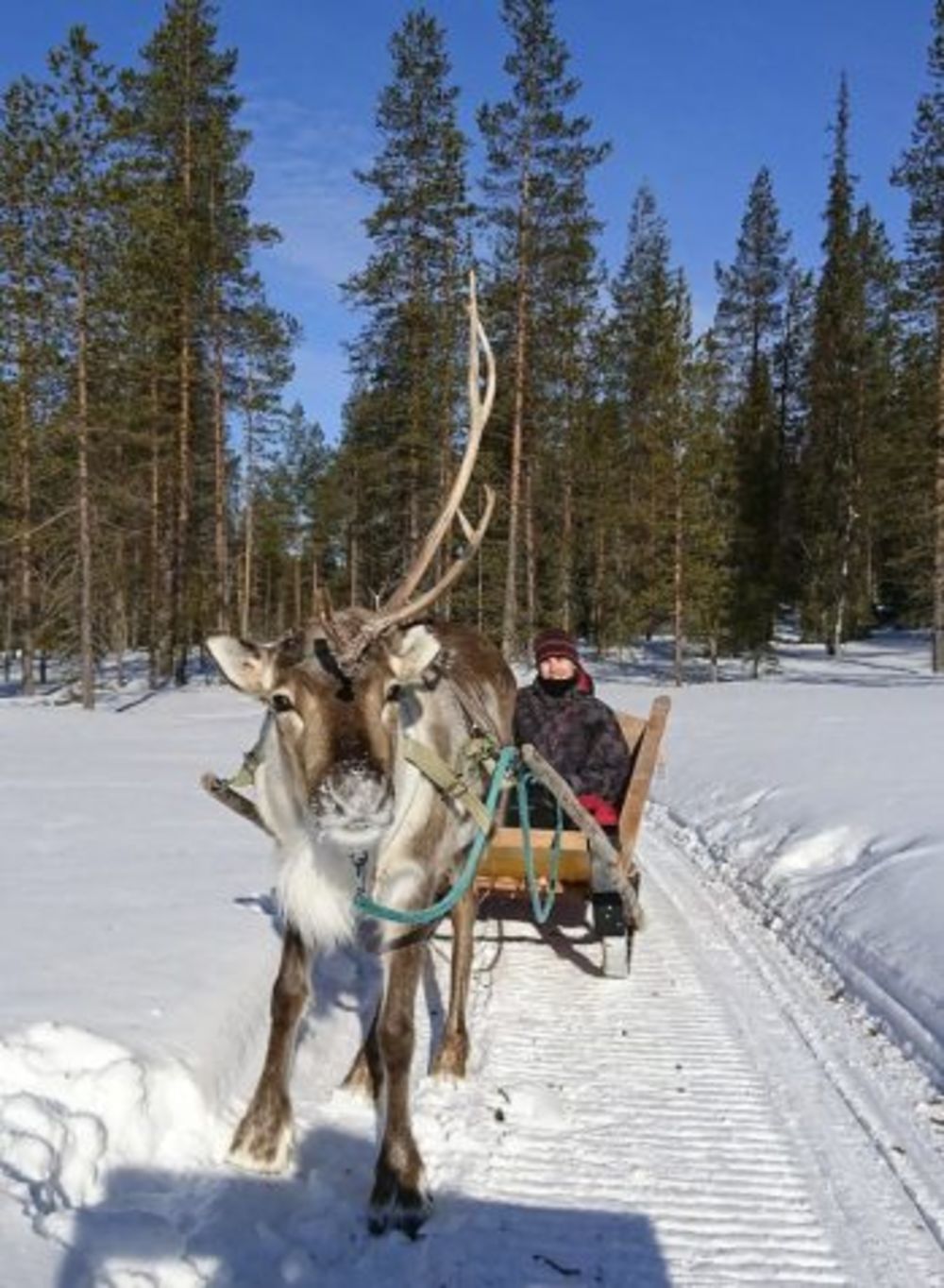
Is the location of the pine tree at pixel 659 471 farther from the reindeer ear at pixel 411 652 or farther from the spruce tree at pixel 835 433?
the reindeer ear at pixel 411 652

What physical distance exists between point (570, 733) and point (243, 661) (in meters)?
3.68

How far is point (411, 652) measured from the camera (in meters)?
3.96

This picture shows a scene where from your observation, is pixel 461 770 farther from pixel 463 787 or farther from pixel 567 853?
pixel 567 853

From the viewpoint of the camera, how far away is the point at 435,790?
451cm

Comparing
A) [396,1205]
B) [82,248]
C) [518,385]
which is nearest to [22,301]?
[82,248]

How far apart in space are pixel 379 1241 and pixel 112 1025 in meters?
1.43

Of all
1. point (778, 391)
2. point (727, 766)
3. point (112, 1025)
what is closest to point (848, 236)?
point (778, 391)

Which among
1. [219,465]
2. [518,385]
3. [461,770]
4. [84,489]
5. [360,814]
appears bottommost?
[461,770]

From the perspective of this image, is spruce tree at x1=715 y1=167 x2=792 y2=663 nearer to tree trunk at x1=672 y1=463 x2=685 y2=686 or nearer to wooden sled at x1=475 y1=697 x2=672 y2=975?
tree trunk at x1=672 y1=463 x2=685 y2=686

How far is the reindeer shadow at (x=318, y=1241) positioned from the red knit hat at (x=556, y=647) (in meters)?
3.85

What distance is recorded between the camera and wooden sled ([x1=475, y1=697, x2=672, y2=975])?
20.5ft

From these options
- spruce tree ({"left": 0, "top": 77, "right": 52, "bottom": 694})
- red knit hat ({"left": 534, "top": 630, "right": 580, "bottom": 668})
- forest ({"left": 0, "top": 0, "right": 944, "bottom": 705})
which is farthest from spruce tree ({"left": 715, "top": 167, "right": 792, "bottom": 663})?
red knit hat ({"left": 534, "top": 630, "right": 580, "bottom": 668})

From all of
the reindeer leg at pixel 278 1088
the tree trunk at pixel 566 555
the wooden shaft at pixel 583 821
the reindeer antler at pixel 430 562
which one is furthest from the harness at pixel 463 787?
the tree trunk at pixel 566 555

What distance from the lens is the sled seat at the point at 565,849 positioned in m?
6.25
